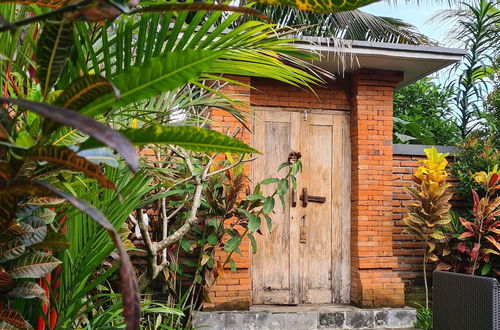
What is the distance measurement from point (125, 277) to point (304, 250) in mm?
6186

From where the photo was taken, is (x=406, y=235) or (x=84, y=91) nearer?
(x=84, y=91)

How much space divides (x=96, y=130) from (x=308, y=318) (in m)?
5.72

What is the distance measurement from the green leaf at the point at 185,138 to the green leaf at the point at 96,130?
0.10m

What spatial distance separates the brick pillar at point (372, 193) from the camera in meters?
6.44

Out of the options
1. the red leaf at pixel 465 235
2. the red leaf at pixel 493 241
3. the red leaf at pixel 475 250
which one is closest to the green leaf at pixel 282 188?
the red leaf at pixel 465 235

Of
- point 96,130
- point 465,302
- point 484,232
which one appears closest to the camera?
point 96,130

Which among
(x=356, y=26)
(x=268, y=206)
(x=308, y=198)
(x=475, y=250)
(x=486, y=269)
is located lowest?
(x=486, y=269)

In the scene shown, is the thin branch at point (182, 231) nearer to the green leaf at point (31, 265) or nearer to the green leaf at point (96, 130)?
the green leaf at point (31, 265)

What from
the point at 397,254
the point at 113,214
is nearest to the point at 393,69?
the point at 397,254

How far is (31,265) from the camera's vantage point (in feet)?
4.05

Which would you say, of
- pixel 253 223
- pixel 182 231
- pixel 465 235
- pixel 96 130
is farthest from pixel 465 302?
pixel 96 130

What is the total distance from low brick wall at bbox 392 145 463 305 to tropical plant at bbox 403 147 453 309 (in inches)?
9.1

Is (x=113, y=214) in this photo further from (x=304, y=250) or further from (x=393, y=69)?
(x=393, y=69)

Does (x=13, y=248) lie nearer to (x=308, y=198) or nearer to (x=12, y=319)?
(x=12, y=319)
